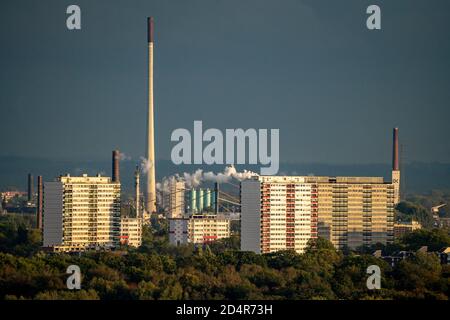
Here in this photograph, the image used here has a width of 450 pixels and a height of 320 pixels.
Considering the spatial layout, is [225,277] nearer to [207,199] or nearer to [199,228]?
[199,228]

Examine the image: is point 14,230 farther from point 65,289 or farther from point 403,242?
point 65,289

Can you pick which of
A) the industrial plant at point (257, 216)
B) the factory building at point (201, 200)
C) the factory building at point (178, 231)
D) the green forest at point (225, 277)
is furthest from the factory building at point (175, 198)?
the green forest at point (225, 277)

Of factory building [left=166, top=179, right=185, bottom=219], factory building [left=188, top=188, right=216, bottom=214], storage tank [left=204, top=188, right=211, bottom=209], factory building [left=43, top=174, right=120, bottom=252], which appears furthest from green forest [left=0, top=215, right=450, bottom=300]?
storage tank [left=204, top=188, right=211, bottom=209]

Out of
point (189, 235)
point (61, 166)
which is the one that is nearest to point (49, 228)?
point (189, 235)

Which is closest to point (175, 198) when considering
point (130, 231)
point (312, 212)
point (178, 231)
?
point (178, 231)

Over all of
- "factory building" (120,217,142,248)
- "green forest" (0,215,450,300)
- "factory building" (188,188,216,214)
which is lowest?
"green forest" (0,215,450,300)

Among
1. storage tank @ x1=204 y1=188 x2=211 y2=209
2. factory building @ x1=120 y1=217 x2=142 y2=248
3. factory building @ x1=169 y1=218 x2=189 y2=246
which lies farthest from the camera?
storage tank @ x1=204 y1=188 x2=211 y2=209

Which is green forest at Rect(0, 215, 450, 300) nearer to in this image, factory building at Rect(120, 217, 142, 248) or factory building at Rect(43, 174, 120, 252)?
factory building at Rect(43, 174, 120, 252)
